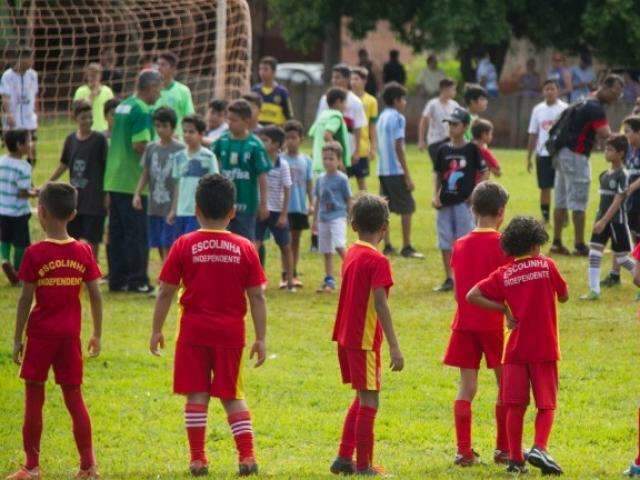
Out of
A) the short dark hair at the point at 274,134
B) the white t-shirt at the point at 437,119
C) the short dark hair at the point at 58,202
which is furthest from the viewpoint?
the white t-shirt at the point at 437,119

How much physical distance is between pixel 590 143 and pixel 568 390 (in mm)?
6783

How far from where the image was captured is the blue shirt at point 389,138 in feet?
54.4

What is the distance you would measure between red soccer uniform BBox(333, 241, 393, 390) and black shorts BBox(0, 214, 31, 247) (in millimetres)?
7372

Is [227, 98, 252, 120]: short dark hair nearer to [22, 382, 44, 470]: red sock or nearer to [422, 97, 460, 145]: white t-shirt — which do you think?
[22, 382, 44, 470]: red sock

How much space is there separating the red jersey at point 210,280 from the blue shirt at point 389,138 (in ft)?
30.5

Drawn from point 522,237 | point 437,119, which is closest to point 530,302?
point 522,237

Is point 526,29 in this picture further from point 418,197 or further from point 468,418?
point 468,418

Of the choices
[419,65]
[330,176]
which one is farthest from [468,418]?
[419,65]

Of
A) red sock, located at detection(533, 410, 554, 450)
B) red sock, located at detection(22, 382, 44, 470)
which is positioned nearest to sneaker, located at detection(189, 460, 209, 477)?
red sock, located at detection(22, 382, 44, 470)

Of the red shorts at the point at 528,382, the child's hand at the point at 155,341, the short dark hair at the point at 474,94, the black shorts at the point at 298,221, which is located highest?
the short dark hair at the point at 474,94

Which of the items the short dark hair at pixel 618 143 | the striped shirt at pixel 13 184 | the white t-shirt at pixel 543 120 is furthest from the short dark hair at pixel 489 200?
the white t-shirt at pixel 543 120

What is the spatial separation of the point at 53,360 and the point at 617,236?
7.56 metres

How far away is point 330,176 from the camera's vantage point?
14.1 meters

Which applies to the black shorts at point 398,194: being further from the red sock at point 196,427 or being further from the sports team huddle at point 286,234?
the red sock at point 196,427
